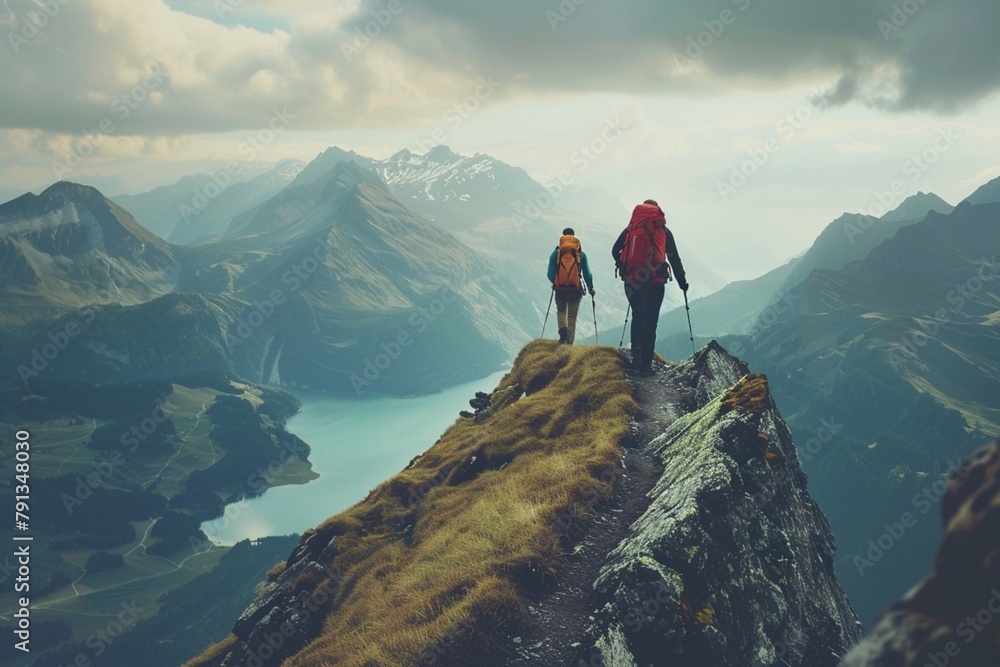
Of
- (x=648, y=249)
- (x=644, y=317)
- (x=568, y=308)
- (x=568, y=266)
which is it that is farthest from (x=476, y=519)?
(x=568, y=308)

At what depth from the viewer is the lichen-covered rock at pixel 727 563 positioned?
1510 cm

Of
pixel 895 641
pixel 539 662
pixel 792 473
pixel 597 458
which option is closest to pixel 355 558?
pixel 597 458

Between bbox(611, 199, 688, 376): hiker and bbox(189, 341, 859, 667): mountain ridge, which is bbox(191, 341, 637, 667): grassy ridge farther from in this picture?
bbox(611, 199, 688, 376): hiker

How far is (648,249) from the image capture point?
23578 mm

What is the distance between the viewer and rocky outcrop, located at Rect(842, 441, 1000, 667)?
466cm

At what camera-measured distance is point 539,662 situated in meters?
14.5

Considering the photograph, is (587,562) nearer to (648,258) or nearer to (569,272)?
(648,258)

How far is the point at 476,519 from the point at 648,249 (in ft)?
36.5

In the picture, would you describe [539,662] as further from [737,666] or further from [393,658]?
[737,666]

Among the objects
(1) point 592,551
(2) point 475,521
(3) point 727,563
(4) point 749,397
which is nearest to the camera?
(3) point 727,563

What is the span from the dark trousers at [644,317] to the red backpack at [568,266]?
14.1 ft

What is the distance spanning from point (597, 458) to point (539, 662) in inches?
303

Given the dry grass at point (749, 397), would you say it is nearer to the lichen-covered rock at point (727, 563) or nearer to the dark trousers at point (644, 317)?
the lichen-covered rock at point (727, 563)

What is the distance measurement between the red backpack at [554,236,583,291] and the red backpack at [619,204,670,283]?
6.39 metres
